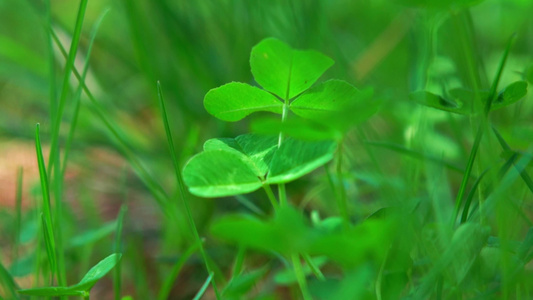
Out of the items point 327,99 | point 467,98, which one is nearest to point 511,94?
point 467,98

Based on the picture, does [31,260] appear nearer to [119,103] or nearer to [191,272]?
[191,272]

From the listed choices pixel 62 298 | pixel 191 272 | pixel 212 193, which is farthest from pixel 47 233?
pixel 191 272

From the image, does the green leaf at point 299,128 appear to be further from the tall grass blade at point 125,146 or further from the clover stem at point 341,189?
the tall grass blade at point 125,146

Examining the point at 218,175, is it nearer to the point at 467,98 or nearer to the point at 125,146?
the point at 467,98

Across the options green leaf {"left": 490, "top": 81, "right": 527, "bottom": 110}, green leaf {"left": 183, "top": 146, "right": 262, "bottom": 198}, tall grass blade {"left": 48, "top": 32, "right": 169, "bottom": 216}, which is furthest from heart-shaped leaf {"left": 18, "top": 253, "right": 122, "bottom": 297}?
green leaf {"left": 490, "top": 81, "right": 527, "bottom": 110}

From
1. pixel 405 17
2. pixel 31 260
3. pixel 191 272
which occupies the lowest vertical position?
pixel 191 272

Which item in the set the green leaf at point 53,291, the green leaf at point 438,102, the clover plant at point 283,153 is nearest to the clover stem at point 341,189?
the clover plant at point 283,153

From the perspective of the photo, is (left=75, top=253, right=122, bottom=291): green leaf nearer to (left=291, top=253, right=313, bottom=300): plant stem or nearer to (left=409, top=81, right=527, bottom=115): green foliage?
(left=291, top=253, right=313, bottom=300): plant stem
